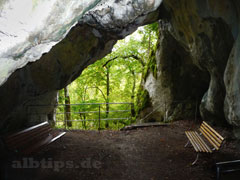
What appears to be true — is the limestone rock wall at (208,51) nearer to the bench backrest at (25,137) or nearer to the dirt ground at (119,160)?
the dirt ground at (119,160)

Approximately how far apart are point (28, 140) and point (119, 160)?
7.63ft

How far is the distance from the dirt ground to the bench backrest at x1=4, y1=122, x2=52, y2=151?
0.91 feet

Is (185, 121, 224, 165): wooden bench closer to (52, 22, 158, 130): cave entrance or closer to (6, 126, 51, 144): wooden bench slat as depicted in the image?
(6, 126, 51, 144): wooden bench slat

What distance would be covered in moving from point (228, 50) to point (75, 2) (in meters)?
4.74

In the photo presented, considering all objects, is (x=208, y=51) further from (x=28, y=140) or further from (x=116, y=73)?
(x=116, y=73)

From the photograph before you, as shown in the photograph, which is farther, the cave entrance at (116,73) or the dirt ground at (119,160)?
the cave entrance at (116,73)

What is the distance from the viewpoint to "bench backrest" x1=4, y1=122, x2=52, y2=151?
355 centimetres

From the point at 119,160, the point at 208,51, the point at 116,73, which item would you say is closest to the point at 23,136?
the point at 119,160

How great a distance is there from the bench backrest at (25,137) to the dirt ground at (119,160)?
28 cm

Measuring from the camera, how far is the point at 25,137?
403 centimetres

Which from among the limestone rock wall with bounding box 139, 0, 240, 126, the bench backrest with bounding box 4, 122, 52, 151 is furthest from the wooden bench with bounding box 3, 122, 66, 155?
the limestone rock wall with bounding box 139, 0, 240, 126

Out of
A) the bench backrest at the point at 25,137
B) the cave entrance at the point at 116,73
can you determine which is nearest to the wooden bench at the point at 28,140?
the bench backrest at the point at 25,137

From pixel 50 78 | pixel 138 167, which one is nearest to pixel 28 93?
pixel 50 78

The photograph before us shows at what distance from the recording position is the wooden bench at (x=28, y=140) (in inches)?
139
